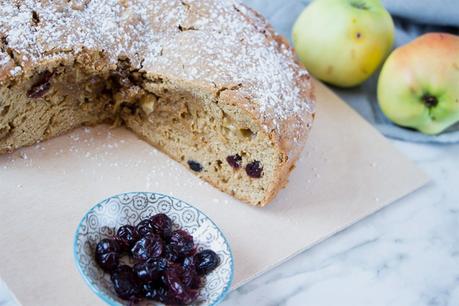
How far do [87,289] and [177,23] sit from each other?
4.01 ft

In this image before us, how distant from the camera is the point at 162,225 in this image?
2318mm

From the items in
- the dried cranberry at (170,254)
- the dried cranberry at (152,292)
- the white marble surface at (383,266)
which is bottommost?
the white marble surface at (383,266)

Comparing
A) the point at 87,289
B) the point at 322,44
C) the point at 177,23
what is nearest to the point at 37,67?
the point at 177,23

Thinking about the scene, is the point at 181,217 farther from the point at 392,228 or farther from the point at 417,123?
the point at 417,123

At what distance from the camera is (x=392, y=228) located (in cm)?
272

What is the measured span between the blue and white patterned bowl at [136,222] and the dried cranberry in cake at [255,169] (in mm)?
356

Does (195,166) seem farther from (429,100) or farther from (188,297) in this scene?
(429,100)

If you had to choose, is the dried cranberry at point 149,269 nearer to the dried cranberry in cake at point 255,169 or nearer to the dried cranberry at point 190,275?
the dried cranberry at point 190,275

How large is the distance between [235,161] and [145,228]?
56cm

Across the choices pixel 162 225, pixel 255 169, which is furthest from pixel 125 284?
pixel 255 169

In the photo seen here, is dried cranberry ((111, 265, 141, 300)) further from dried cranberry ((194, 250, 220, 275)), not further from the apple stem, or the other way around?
the apple stem

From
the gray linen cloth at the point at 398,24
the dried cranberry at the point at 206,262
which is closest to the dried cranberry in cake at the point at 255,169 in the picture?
the dried cranberry at the point at 206,262

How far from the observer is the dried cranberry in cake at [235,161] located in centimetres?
267

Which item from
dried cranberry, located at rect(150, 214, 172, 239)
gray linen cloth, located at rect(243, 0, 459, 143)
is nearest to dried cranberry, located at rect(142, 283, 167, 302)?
dried cranberry, located at rect(150, 214, 172, 239)
